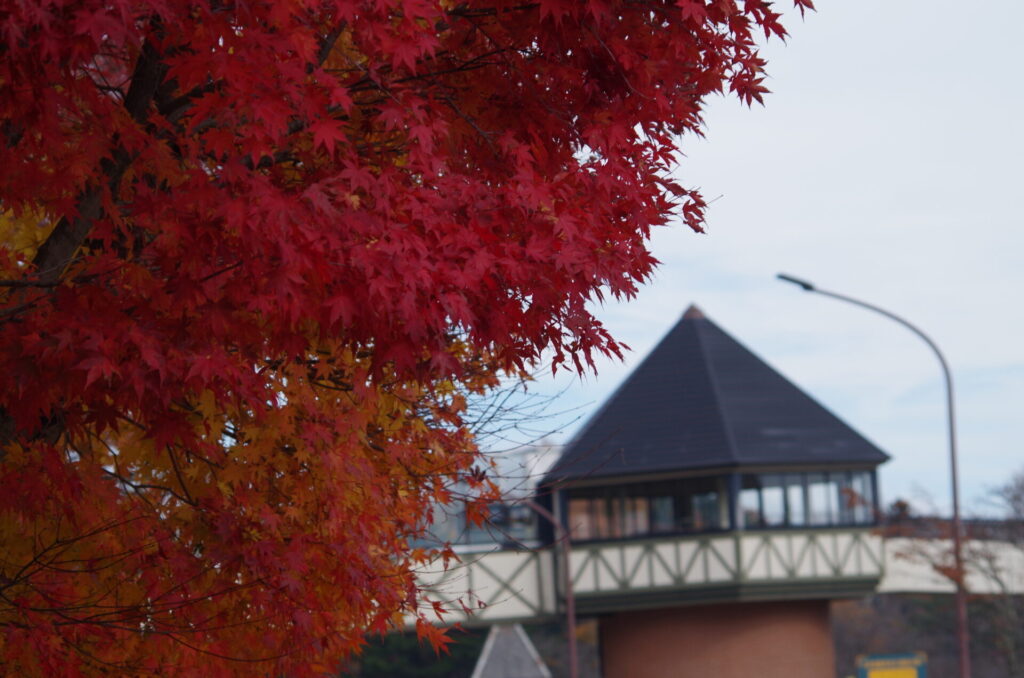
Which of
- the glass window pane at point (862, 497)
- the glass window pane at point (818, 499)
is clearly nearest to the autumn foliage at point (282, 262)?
the glass window pane at point (818, 499)

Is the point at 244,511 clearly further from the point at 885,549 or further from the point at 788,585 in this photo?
the point at 885,549

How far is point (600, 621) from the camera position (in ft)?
104

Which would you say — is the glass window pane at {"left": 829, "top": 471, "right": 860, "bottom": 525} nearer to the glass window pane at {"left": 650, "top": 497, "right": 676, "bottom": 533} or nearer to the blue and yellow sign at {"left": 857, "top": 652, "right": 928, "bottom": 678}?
the glass window pane at {"left": 650, "top": 497, "right": 676, "bottom": 533}

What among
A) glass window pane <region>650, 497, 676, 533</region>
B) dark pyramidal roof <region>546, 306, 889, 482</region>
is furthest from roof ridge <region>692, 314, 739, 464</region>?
glass window pane <region>650, 497, 676, 533</region>

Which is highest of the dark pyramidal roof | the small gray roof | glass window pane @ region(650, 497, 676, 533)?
the dark pyramidal roof

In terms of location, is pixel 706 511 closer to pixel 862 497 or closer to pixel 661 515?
pixel 661 515

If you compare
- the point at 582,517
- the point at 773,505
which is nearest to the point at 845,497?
the point at 773,505

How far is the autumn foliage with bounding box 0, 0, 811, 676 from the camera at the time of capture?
4.67 metres

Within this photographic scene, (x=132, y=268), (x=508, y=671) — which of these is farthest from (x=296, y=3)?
(x=508, y=671)

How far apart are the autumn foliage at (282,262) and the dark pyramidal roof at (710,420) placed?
22.1 metres

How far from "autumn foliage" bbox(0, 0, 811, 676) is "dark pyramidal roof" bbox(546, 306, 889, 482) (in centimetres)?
2205

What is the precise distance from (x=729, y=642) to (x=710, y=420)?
5082mm

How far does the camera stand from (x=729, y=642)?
28.8 metres

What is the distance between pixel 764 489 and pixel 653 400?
3491mm
